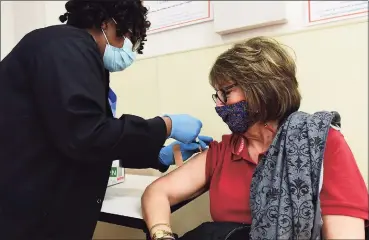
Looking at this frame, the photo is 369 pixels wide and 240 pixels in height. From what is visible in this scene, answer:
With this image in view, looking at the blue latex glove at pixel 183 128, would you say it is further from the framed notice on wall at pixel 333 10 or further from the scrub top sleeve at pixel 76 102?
the framed notice on wall at pixel 333 10

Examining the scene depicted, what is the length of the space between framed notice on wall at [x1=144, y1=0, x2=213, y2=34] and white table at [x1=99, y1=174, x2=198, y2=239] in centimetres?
86

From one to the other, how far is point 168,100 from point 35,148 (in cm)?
102

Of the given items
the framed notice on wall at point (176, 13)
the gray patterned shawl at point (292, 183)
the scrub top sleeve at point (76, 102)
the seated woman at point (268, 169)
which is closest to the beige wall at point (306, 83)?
the framed notice on wall at point (176, 13)

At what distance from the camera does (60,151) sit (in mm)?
1119

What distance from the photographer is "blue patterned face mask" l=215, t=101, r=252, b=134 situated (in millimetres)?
1299

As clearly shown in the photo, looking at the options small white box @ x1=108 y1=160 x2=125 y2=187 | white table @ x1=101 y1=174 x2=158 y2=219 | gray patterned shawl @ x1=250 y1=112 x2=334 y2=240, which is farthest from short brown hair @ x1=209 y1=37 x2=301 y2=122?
small white box @ x1=108 y1=160 x2=125 y2=187

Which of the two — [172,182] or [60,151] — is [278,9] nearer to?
[172,182]

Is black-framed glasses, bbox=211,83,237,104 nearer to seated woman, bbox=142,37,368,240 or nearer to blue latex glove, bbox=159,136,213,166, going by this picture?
seated woman, bbox=142,37,368,240

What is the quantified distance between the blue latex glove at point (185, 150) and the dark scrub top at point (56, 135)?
0.94 ft

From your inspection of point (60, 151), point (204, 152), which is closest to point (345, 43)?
point (204, 152)

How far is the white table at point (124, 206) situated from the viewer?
138 centimetres

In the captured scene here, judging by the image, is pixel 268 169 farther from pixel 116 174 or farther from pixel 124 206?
pixel 116 174

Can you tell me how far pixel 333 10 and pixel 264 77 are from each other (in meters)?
0.56

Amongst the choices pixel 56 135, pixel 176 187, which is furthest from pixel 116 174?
pixel 56 135
